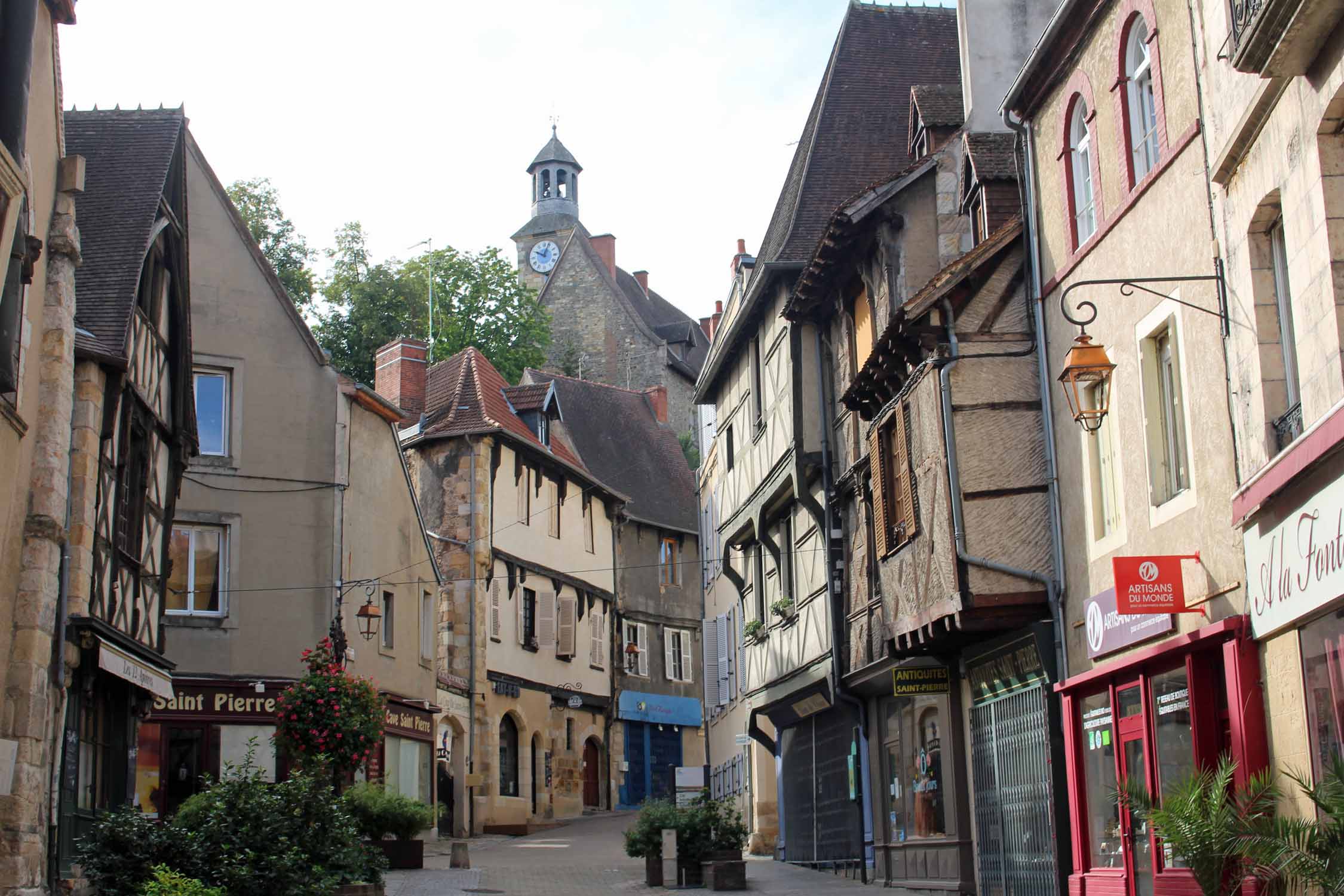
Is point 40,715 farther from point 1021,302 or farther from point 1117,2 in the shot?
point 1117,2

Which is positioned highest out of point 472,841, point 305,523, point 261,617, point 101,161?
point 101,161

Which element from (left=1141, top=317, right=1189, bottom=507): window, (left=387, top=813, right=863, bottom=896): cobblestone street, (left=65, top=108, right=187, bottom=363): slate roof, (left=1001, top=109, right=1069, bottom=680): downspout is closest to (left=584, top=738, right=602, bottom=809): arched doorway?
(left=387, top=813, right=863, bottom=896): cobblestone street

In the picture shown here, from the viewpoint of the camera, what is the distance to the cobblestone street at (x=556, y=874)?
17766mm

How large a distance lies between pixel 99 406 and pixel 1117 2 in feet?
31.8

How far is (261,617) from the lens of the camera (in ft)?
77.2

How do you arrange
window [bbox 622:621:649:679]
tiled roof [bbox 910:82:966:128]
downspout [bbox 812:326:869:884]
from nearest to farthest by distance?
tiled roof [bbox 910:82:966:128]
downspout [bbox 812:326:869:884]
window [bbox 622:621:649:679]

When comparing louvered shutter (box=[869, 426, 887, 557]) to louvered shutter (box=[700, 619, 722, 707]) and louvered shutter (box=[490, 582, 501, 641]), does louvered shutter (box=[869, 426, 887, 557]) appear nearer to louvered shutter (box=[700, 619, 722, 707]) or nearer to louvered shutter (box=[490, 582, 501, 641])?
louvered shutter (box=[700, 619, 722, 707])

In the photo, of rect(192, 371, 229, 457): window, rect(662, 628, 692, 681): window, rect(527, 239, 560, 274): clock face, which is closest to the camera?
rect(192, 371, 229, 457): window

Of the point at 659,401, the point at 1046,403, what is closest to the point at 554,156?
the point at 659,401

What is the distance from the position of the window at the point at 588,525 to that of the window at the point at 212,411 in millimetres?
14943

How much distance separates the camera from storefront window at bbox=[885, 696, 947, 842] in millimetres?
17000

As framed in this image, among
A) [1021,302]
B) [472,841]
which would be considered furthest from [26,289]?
[472,841]

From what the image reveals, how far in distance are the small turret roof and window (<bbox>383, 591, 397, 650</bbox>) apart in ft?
165

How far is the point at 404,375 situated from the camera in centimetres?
3269
